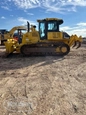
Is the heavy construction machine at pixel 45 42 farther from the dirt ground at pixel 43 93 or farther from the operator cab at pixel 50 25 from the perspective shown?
the dirt ground at pixel 43 93

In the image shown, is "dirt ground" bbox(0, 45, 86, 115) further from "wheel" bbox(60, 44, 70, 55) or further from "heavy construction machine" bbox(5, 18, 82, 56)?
"wheel" bbox(60, 44, 70, 55)

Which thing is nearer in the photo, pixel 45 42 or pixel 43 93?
pixel 43 93

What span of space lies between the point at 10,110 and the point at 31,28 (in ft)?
30.4

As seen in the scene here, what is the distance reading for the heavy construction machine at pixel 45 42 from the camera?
12000 mm

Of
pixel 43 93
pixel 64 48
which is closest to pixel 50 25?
pixel 64 48

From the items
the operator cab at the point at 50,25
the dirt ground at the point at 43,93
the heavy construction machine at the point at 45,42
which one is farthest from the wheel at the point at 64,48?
the dirt ground at the point at 43,93

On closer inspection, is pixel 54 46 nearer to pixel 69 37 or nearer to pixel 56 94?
pixel 69 37

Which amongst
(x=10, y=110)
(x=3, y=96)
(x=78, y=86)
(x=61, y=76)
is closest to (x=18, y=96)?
(x=3, y=96)

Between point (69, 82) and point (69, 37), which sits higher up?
point (69, 37)

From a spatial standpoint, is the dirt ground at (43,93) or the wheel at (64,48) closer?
the dirt ground at (43,93)

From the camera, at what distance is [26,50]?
39.4 feet

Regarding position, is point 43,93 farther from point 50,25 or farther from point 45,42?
point 50,25

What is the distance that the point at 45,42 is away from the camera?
12.0 metres

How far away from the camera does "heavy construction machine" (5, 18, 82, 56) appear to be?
39.4 feet
